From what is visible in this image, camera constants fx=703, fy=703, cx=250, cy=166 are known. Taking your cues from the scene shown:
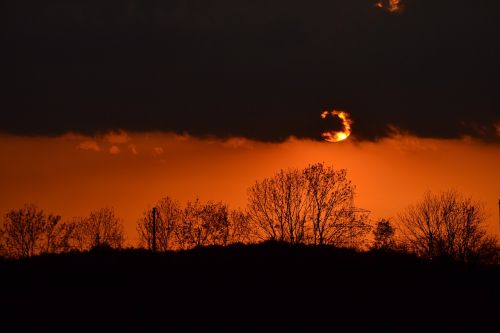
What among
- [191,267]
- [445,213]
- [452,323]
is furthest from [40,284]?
[445,213]

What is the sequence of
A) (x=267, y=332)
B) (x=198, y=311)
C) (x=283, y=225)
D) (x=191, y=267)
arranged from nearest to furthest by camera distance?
(x=267, y=332) → (x=198, y=311) → (x=191, y=267) → (x=283, y=225)

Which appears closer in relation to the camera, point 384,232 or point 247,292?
point 247,292

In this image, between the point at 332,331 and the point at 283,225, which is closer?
the point at 332,331

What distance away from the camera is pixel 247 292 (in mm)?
29766

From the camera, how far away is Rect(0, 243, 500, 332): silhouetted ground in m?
26.8

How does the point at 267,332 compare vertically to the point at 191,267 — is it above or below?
below

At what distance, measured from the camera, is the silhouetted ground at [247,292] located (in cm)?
2677

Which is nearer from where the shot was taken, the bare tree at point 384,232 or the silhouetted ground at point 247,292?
→ the silhouetted ground at point 247,292

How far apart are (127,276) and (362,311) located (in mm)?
10869

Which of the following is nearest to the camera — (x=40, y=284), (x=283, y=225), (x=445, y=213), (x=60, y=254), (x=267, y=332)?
(x=267, y=332)

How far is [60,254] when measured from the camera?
37.0 metres

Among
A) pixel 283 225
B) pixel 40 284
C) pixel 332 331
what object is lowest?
pixel 332 331

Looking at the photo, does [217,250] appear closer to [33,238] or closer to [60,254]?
[60,254]

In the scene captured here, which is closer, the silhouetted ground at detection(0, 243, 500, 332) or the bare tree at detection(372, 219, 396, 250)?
the silhouetted ground at detection(0, 243, 500, 332)
